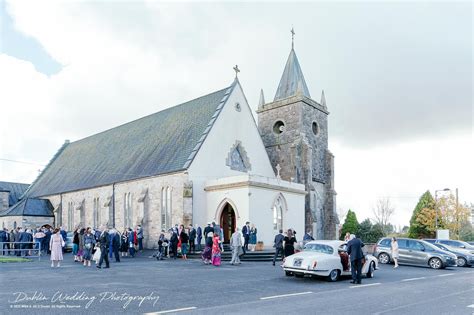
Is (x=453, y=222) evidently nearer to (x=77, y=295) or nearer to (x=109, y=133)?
(x=109, y=133)

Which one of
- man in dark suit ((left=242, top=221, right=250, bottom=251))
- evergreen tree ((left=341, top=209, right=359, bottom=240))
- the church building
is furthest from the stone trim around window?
evergreen tree ((left=341, top=209, right=359, bottom=240))

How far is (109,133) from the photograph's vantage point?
152 ft

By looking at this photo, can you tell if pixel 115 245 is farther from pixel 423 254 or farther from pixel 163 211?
pixel 423 254

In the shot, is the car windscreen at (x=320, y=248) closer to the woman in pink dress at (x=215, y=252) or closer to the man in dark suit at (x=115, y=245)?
the woman in pink dress at (x=215, y=252)

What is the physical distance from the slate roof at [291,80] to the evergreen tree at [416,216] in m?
18.8

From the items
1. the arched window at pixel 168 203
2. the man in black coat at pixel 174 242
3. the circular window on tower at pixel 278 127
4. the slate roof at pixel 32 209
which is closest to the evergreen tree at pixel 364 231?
the circular window on tower at pixel 278 127

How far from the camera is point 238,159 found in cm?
3447

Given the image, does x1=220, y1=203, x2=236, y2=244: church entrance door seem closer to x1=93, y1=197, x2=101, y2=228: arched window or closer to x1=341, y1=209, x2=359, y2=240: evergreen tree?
x1=93, y1=197, x2=101, y2=228: arched window

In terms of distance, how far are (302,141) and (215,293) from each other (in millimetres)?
29627

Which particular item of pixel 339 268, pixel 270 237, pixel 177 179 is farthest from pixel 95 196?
pixel 339 268

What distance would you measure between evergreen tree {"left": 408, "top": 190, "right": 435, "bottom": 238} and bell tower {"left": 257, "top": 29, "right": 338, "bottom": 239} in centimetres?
1368

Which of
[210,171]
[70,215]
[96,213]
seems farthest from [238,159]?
[70,215]

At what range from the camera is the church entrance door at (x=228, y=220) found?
1211 inches

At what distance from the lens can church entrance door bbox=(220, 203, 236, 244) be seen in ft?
101
